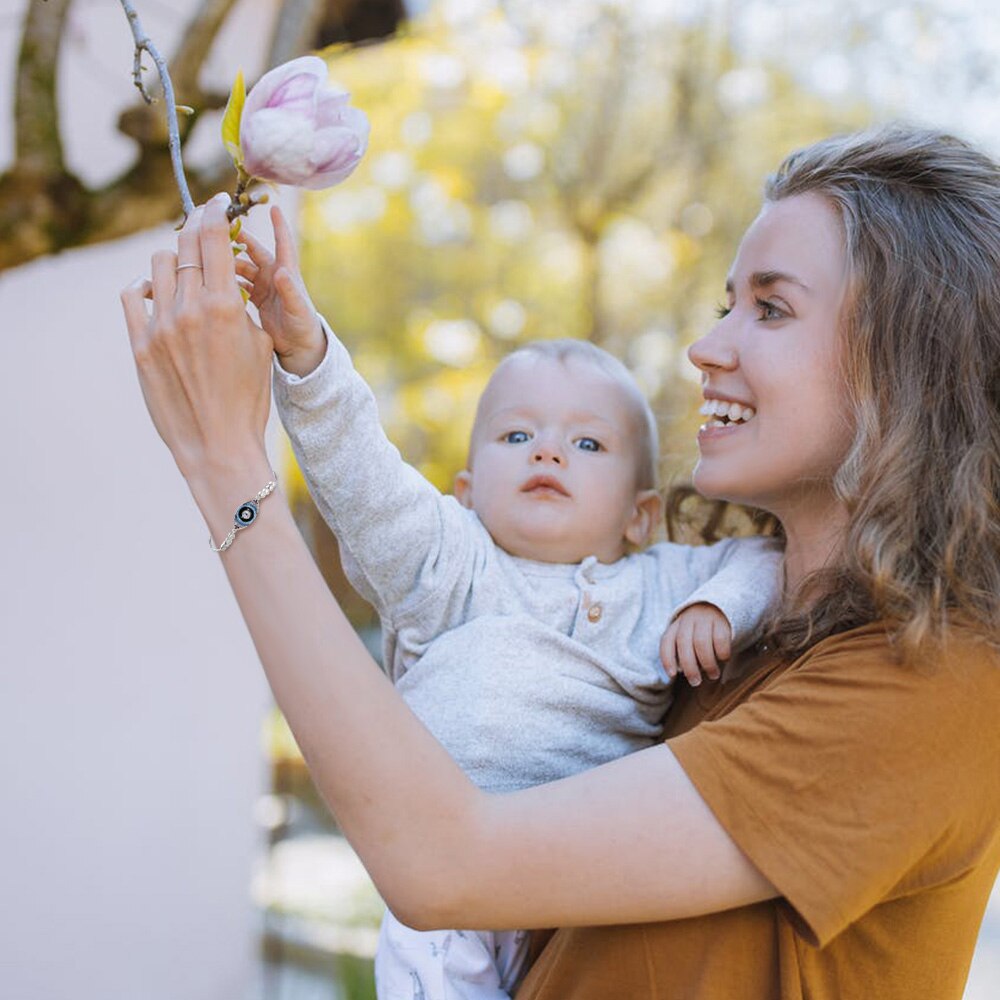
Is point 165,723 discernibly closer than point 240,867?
Yes

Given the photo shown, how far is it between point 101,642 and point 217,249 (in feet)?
8.90

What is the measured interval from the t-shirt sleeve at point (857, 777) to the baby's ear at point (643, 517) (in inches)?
23.4

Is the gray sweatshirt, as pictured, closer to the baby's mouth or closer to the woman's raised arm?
the baby's mouth

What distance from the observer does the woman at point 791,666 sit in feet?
3.87

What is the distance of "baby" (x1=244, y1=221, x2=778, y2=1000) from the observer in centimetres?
146

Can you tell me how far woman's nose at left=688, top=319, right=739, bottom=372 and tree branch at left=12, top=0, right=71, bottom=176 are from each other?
3.67 feet

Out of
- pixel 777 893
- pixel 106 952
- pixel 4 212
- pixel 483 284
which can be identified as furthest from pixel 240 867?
pixel 483 284

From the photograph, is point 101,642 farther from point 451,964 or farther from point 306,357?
point 306,357

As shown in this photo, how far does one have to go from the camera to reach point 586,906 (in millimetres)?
1231

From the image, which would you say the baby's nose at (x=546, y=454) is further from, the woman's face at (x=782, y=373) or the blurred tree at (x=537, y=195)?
the blurred tree at (x=537, y=195)

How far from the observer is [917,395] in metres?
1.47

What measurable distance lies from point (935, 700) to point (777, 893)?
0.24m

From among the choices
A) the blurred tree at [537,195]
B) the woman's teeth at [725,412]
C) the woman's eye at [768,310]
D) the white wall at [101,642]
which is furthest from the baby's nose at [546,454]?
the blurred tree at [537,195]

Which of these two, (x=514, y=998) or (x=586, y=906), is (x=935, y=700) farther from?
(x=514, y=998)
